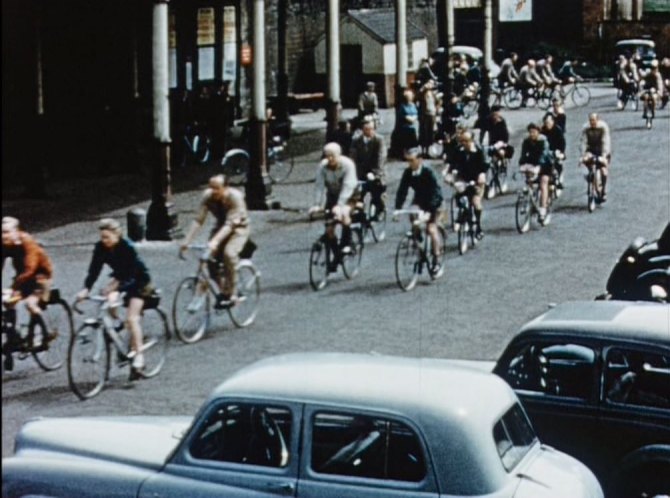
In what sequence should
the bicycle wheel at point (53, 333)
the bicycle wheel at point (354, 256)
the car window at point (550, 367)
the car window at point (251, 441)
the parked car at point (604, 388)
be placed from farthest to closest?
the bicycle wheel at point (354, 256) → the car window at point (550, 367) → the parked car at point (604, 388) → the bicycle wheel at point (53, 333) → the car window at point (251, 441)

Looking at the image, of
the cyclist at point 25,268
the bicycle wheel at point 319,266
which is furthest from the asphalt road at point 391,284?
the cyclist at point 25,268

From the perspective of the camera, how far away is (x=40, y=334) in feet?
13.8

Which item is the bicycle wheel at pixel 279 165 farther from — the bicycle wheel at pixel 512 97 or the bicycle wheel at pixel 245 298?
the bicycle wheel at pixel 512 97

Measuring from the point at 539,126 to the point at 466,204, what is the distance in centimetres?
85

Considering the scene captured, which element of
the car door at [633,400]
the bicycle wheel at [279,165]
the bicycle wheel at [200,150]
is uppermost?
the bicycle wheel at [200,150]

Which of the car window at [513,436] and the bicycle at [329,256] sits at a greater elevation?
the bicycle at [329,256]

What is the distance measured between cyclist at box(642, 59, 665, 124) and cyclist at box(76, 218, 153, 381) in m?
2.35

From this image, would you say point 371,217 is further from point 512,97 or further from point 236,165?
point 236,165

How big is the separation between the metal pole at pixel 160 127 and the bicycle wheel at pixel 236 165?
0.72 meters

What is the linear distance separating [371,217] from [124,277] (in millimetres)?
2431

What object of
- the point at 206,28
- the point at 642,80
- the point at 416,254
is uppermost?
the point at 206,28

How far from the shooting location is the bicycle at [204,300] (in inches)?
197

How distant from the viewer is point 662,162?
748 centimetres

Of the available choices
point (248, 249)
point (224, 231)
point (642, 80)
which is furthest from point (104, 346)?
point (642, 80)
